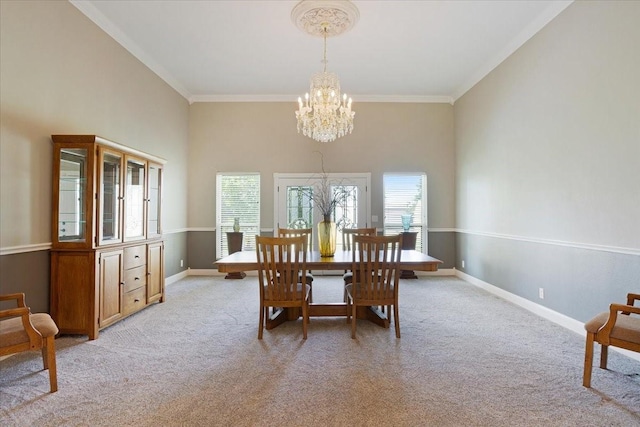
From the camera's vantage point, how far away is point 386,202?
639 cm

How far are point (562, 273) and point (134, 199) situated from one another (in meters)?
4.93

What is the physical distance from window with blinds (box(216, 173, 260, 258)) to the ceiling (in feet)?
5.43

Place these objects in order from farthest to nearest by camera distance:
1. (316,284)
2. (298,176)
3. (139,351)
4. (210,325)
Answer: (298,176) < (316,284) < (210,325) < (139,351)

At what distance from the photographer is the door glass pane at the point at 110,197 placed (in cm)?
332

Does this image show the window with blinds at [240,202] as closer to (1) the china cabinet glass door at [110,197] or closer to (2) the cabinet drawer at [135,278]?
(2) the cabinet drawer at [135,278]

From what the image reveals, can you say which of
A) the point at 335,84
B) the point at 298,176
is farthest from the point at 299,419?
the point at 298,176

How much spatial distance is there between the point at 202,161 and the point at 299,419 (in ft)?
17.8

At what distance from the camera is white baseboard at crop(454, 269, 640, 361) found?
3.16m

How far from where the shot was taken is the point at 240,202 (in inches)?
251

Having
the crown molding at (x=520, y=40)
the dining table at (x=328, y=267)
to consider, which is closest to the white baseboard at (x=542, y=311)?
the dining table at (x=328, y=267)

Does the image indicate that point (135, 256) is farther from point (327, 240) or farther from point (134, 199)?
point (327, 240)

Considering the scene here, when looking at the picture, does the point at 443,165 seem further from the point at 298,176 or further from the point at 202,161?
the point at 202,161

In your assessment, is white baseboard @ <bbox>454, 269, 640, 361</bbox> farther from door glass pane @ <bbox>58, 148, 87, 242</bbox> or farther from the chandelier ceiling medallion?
door glass pane @ <bbox>58, 148, 87, 242</bbox>

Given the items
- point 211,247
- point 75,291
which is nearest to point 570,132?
point 75,291
